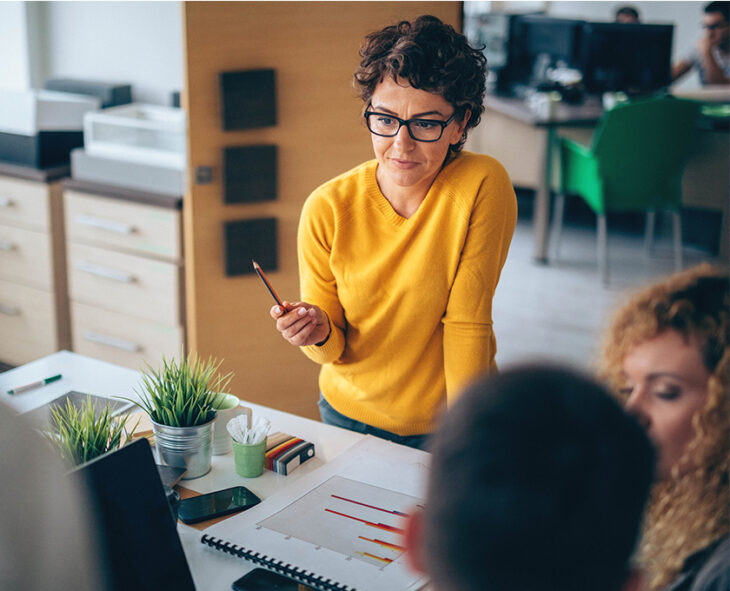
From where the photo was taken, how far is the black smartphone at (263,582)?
1068 mm

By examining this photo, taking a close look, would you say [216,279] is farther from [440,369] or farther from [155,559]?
[155,559]

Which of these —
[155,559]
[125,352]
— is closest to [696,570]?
[155,559]

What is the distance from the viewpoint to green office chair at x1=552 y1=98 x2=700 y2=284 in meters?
4.10

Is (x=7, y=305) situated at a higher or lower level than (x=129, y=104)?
lower

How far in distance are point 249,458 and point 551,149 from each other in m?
3.91

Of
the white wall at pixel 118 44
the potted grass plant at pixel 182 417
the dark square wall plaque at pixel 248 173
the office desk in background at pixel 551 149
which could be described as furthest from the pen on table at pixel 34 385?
the office desk in background at pixel 551 149

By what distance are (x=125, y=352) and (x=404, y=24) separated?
1930 mm

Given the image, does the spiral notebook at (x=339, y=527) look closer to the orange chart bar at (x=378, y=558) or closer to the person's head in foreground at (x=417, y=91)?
the orange chart bar at (x=378, y=558)

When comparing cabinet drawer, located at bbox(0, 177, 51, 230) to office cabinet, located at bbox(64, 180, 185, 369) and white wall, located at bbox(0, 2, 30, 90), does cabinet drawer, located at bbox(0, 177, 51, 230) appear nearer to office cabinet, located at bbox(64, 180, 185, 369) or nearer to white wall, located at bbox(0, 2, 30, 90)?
office cabinet, located at bbox(64, 180, 185, 369)

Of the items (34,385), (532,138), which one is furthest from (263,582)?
(532,138)

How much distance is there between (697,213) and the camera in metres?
5.12

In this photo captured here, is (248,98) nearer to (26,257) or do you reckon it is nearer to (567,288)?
(26,257)

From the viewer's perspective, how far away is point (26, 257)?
10.4ft

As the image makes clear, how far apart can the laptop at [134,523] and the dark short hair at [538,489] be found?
0.57 meters
